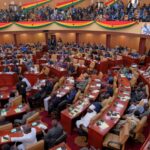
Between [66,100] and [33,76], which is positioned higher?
[66,100]

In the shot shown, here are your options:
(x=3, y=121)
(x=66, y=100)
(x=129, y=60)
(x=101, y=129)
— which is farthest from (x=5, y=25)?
(x=101, y=129)

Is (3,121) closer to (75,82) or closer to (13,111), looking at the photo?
(13,111)

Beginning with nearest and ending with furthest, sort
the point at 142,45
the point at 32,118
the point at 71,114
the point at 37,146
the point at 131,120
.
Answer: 1. the point at 37,146
2. the point at 131,120
3. the point at 32,118
4. the point at 71,114
5. the point at 142,45

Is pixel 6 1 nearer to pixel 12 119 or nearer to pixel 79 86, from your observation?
pixel 79 86

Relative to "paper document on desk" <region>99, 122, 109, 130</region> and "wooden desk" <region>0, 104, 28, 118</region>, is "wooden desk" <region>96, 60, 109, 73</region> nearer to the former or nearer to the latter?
"wooden desk" <region>0, 104, 28, 118</region>

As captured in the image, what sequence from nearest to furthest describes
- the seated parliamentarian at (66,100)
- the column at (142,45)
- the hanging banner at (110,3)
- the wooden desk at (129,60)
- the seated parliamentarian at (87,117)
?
the seated parliamentarian at (87,117) < the seated parliamentarian at (66,100) < the wooden desk at (129,60) < the column at (142,45) < the hanging banner at (110,3)

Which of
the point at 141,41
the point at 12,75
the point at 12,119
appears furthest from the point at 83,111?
the point at 141,41

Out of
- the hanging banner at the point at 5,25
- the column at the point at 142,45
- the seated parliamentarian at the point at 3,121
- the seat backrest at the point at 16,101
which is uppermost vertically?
the hanging banner at the point at 5,25

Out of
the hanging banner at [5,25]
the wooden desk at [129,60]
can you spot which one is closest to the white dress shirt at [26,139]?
the wooden desk at [129,60]

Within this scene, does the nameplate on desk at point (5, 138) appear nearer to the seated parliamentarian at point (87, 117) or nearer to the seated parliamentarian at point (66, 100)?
the seated parliamentarian at point (87, 117)

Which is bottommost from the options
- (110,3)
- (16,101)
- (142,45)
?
(16,101)

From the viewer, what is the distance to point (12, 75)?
Result: 14.1 meters

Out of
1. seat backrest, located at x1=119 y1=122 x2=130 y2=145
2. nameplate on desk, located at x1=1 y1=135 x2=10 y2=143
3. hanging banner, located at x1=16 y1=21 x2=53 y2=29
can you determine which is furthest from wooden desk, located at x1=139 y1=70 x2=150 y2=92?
hanging banner, located at x1=16 y1=21 x2=53 y2=29

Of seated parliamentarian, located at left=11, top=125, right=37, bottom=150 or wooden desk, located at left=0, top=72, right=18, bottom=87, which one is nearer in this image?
seated parliamentarian, located at left=11, top=125, right=37, bottom=150
